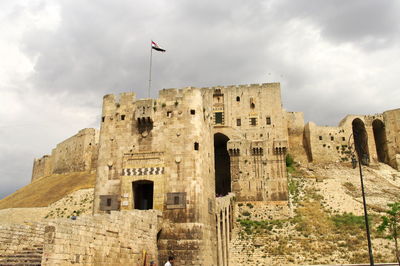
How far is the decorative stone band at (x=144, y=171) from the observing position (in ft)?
72.4

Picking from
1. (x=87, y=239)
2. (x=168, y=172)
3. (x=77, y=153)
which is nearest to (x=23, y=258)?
(x=87, y=239)

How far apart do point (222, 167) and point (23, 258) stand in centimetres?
3409

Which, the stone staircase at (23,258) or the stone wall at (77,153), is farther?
the stone wall at (77,153)

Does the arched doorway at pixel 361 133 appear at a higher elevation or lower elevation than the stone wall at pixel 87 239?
higher

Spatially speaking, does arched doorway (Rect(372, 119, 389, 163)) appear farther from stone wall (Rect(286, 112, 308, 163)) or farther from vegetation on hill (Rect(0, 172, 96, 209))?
vegetation on hill (Rect(0, 172, 96, 209))

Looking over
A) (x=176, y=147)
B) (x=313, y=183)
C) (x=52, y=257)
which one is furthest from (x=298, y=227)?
(x=52, y=257)

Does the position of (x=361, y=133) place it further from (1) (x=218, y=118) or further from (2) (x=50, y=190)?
(2) (x=50, y=190)

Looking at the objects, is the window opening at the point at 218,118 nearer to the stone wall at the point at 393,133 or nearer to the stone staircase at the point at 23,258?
the stone wall at the point at 393,133

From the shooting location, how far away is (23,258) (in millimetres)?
13000

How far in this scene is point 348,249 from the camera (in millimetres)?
29094

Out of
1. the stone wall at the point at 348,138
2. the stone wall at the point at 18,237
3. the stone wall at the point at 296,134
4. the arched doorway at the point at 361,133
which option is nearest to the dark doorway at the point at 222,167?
the stone wall at the point at 296,134

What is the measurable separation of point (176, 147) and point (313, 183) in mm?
23608

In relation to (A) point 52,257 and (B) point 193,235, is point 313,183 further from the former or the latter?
(A) point 52,257

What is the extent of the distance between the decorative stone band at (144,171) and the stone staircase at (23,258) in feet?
29.3
